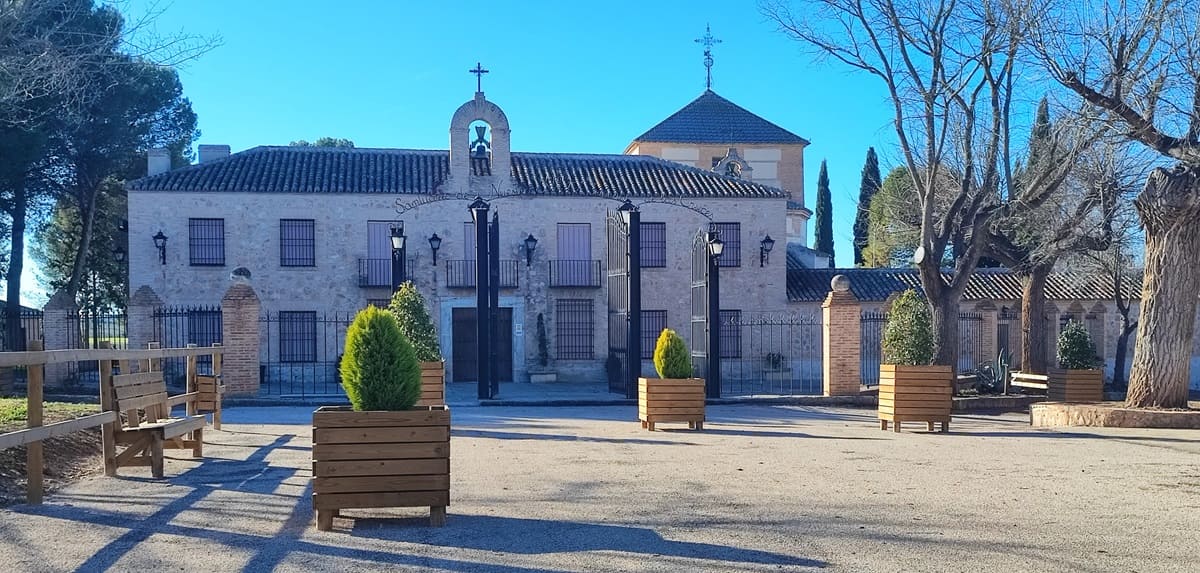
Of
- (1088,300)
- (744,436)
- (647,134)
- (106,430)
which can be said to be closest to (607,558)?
(106,430)

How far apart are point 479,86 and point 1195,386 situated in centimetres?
2043

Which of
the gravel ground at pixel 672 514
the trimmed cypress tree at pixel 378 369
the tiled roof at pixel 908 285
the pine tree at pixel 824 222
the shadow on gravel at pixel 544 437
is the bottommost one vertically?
the shadow on gravel at pixel 544 437

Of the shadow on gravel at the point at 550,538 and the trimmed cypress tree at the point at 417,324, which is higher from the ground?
the trimmed cypress tree at the point at 417,324

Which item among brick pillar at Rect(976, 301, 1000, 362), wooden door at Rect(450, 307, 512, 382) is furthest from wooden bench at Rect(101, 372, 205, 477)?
brick pillar at Rect(976, 301, 1000, 362)

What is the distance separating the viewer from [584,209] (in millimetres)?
25609

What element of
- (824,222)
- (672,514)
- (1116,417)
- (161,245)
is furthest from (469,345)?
(824,222)

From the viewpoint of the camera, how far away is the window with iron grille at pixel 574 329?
2538cm

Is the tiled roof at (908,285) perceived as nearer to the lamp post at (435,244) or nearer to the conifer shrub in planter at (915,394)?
the lamp post at (435,244)

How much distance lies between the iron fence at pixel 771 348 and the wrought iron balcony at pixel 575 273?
3.66 meters

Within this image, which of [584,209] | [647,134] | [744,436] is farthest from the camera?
[647,134]

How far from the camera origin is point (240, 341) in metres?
18.2

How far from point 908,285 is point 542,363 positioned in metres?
10.4

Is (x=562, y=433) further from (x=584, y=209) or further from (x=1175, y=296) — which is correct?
(x=584, y=209)

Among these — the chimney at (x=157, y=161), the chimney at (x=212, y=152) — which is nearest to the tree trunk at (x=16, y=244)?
the chimney at (x=157, y=161)
